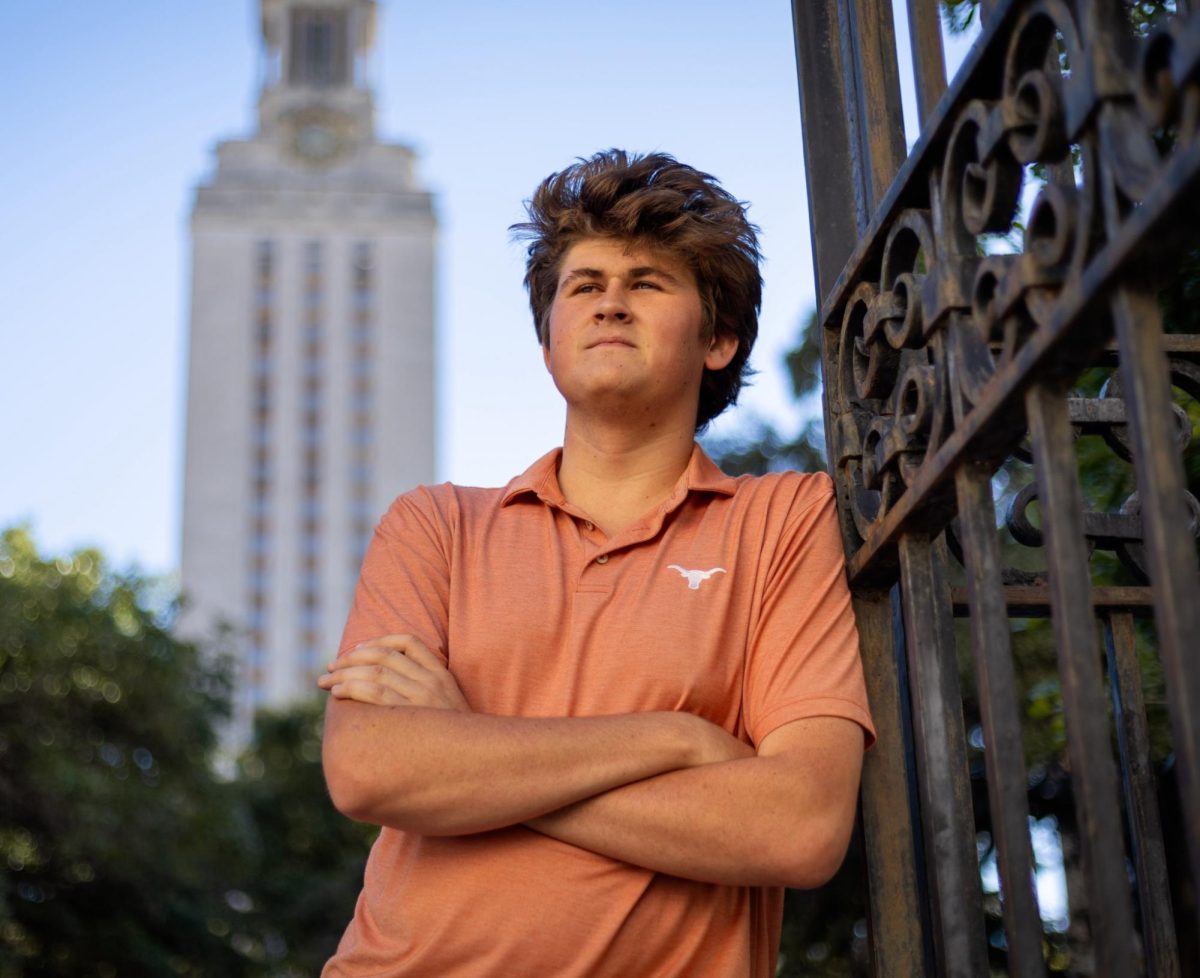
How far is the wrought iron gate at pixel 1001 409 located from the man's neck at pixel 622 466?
0.34 m

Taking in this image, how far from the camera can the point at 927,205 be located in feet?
7.37

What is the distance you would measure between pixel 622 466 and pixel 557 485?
13cm

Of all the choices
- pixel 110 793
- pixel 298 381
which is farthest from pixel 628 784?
pixel 298 381

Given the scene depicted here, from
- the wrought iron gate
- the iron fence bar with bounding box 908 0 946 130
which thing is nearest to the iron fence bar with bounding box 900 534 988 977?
the wrought iron gate

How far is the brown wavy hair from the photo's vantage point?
2963 mm

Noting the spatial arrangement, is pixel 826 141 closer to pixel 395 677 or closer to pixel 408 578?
pixel 408 578

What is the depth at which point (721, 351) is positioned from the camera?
3.16 m

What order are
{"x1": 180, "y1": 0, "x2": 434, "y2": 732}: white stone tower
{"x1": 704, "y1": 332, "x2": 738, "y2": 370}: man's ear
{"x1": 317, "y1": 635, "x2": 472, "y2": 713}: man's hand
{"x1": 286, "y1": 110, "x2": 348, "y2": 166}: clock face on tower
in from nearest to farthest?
{"x1": 317, "y1": 635, "x2": 472, "y2": 713}: man's hand
{"x1": 704, "y1": 332, "x2": 738, "y2": 370}: man's ear
{"x1": 180, "y1": 0, "x2": 434, "y2": 732}: white stone tower
{"x1": 286, "y1": 110, "x2": 348, "y2": 166}: clock face on tower

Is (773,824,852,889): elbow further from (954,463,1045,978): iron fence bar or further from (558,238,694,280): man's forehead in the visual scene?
(558,238,694,280): man's forehead

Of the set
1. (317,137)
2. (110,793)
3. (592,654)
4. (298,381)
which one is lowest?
(592,654)

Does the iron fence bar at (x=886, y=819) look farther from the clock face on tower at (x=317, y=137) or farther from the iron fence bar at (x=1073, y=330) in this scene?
the clock face on tower at (x=317, y=137)

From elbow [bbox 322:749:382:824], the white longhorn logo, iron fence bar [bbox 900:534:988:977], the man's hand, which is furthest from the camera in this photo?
the white longhorn logo

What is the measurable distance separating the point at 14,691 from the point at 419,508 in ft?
62.1

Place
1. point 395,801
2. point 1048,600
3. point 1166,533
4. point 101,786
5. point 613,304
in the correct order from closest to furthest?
point 1166,533 → point 395,801 → point 1048,600 → point 613,304 → point 101,786
